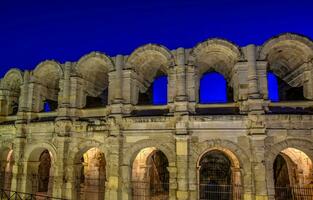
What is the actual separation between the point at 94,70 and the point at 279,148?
863cm

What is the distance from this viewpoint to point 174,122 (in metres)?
10.3

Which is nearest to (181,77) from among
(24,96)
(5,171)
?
(24,96)

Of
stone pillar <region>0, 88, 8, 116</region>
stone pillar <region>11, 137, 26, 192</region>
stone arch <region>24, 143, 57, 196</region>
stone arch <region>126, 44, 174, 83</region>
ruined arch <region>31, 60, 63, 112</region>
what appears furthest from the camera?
stone pillar <region>0, 88, 8, 116</region>

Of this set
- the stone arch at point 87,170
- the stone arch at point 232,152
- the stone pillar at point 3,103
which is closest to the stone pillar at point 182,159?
the stone arch at point 232,152

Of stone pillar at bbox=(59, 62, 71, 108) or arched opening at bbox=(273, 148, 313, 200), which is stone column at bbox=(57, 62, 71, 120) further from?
arched opening at bbox=(273, 148, 313, 200)

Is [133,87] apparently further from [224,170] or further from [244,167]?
[224,170]

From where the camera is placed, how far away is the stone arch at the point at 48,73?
12469 millimetres

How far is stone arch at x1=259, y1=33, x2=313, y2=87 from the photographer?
33.8 ft

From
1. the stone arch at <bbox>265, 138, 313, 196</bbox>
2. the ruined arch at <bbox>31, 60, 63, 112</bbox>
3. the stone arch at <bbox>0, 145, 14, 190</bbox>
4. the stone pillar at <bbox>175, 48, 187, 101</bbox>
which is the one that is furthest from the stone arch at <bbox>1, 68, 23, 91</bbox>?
the stone arch at <bbox>265, 138, 313, 196</bbox>

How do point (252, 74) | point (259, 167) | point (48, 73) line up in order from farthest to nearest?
point (48, 73), point (252, 74), point (259, 167)

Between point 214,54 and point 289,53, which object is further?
point 214,54

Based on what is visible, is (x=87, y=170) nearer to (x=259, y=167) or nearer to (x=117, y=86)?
(x=117, y=86)

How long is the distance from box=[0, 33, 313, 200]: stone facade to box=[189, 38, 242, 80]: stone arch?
40mm

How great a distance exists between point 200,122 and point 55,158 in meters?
6.40
